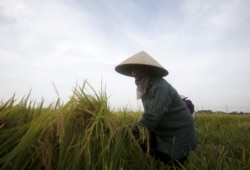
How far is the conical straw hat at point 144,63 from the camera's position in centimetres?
262

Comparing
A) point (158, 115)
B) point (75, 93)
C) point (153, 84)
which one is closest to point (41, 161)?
point (75, 93)

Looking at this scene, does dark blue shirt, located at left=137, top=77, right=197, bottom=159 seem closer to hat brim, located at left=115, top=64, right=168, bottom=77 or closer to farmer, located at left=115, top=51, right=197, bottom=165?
farmer, located at left=115, top=51, right=197, bottom=165

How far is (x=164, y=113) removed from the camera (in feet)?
8.63

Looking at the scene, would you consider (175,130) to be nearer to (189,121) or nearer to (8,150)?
(189,121)

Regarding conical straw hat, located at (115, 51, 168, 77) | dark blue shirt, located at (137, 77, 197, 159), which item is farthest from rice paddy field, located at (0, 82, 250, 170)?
conical straw hat, located at (115, 51, 168, 77)

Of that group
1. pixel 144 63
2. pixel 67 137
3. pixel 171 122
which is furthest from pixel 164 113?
pixel 67 137

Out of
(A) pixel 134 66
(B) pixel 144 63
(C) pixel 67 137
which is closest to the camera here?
(C) pixel 67 137

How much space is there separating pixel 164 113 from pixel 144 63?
48cm

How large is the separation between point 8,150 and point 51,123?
26cm

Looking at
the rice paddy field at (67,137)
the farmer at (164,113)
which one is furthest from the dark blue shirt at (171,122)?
the rice paddy field at (67,137)

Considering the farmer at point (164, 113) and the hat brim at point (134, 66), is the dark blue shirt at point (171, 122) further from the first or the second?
A: the hat brim at point (134, 66)

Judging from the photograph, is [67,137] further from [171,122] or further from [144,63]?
[171,122]

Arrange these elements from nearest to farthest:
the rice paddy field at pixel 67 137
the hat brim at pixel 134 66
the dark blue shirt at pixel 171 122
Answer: the rice paddy field at pixel 67 137 → the dark blue shirt at pixel 171 122 → the hat brim at pixel 134 66

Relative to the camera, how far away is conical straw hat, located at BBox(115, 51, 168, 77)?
262 centimetres
